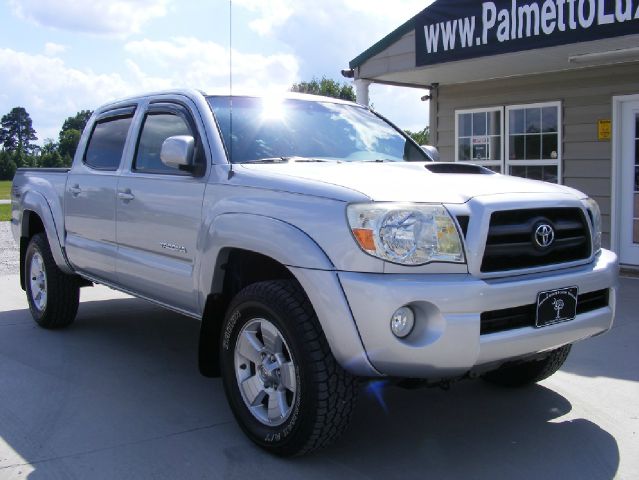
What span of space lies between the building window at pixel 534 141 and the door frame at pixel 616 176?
0.82 m

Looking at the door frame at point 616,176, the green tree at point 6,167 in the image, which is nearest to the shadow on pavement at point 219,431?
the door frame at point 616,176

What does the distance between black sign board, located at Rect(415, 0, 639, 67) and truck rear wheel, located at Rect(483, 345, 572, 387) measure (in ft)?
13.4

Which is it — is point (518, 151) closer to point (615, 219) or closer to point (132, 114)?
point (615, 219)

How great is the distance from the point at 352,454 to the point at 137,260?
6.49ft

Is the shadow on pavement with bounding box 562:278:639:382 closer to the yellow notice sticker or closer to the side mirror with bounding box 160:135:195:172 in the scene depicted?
the side mirror with bounding box 160:135:195:172

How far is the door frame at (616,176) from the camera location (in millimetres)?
9062

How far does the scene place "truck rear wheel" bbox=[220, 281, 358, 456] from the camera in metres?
3.27

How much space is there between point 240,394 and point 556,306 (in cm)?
166

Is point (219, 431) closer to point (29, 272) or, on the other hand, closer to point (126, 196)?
point (126, 196)

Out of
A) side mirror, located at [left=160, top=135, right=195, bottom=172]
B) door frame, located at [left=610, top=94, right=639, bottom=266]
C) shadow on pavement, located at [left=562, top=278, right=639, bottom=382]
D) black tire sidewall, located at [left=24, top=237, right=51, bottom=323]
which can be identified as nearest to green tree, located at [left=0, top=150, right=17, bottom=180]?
black tire sidewall, located at [left=24, top=237, right=51, bottom=323]

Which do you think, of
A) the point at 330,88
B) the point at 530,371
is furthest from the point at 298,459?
the point at 330,88

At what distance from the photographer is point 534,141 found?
10164 millimetres

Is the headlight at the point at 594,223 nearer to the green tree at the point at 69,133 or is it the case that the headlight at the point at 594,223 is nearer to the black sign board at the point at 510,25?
the black sign board at the point at 510,25

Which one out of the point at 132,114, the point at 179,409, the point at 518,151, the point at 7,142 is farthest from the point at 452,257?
the point at 7,142
